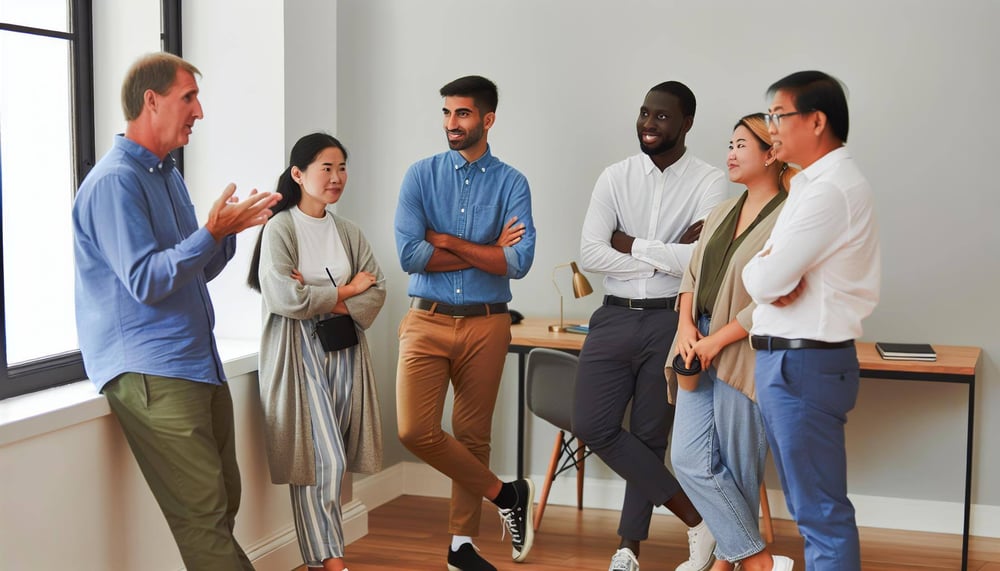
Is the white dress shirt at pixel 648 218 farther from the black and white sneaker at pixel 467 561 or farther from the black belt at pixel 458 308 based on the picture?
the black and white sneaker at pixel 467 561

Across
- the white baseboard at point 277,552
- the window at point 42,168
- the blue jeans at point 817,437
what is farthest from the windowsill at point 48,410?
the blue jeans at point 817,437

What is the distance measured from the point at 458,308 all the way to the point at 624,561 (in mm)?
1150

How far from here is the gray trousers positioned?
Result: 3812 mm

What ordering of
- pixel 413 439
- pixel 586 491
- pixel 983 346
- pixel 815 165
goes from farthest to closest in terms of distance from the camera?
pixel 586 491 < pixel 983 346 < pixel 413 439 < pixel 815 165

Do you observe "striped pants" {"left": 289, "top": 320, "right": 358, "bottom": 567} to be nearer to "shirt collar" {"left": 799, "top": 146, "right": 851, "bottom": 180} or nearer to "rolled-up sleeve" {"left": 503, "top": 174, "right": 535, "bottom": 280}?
"rolled-up sleeve" {"left": 503, "top": 174, "right": 535, "bottom": 280}

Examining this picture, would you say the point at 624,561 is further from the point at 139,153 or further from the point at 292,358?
the point at 139,153


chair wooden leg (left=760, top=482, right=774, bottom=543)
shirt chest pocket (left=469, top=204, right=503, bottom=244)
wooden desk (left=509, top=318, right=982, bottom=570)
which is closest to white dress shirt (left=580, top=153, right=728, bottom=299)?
shirt chest pocket (left=469, top=204, right=503, bottom=244)

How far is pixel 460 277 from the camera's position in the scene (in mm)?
3834

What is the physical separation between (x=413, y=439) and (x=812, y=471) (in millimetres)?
1589

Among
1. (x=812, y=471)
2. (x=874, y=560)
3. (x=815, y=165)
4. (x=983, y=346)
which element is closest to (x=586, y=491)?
(x=874, y=560)

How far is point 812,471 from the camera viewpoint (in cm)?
278

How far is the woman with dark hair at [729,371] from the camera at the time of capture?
3197mm

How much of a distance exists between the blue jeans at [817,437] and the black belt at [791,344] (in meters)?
0.01

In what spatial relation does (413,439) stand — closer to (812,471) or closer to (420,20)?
(812,471)
